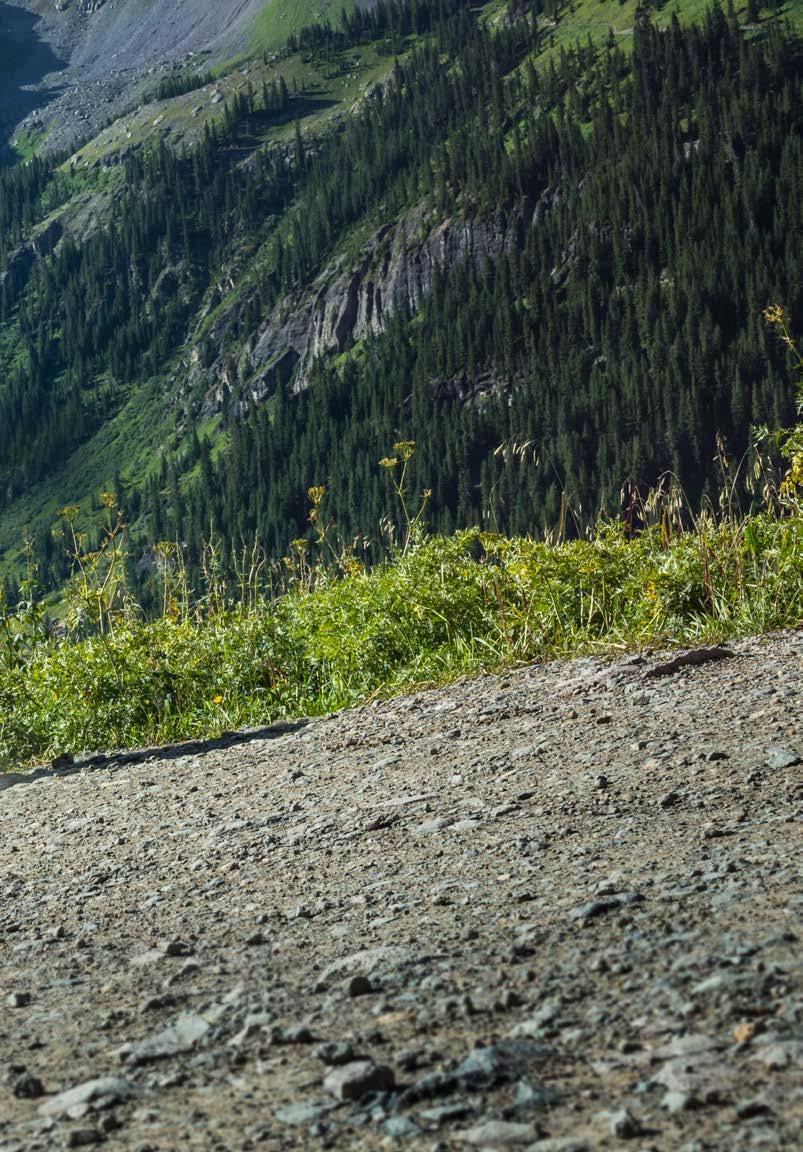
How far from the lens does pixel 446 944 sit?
8.88 feet

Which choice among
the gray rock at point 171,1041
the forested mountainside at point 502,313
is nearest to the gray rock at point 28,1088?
the gray rock at point 171,1041

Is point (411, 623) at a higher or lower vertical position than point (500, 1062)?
lower

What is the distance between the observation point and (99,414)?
7795 inches

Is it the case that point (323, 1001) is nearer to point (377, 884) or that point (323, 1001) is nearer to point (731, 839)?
point (377, 884)

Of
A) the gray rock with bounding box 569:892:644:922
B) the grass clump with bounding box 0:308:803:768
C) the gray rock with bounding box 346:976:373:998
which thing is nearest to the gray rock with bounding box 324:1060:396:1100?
the gray rock with bounding box 346:976:373:998

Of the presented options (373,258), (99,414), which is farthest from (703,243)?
(99,414)

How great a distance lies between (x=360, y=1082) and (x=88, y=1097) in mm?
523

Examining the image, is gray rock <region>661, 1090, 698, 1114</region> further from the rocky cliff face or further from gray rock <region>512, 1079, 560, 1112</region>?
the rocky cliff face

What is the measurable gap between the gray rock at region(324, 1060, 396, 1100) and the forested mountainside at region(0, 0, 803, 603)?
315ft

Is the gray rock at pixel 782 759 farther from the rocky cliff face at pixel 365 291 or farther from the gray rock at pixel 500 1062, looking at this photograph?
the rocky cliff face at pixel 365 291

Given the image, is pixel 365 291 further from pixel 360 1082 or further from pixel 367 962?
pixel 360 1082

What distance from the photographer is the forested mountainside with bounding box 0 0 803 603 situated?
117188mm

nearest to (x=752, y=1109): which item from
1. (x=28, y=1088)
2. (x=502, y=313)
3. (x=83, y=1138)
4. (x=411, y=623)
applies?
(x=83, y=1138)

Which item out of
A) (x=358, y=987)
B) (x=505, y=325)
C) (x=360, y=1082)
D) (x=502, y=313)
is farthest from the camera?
(x=502, y=313)
